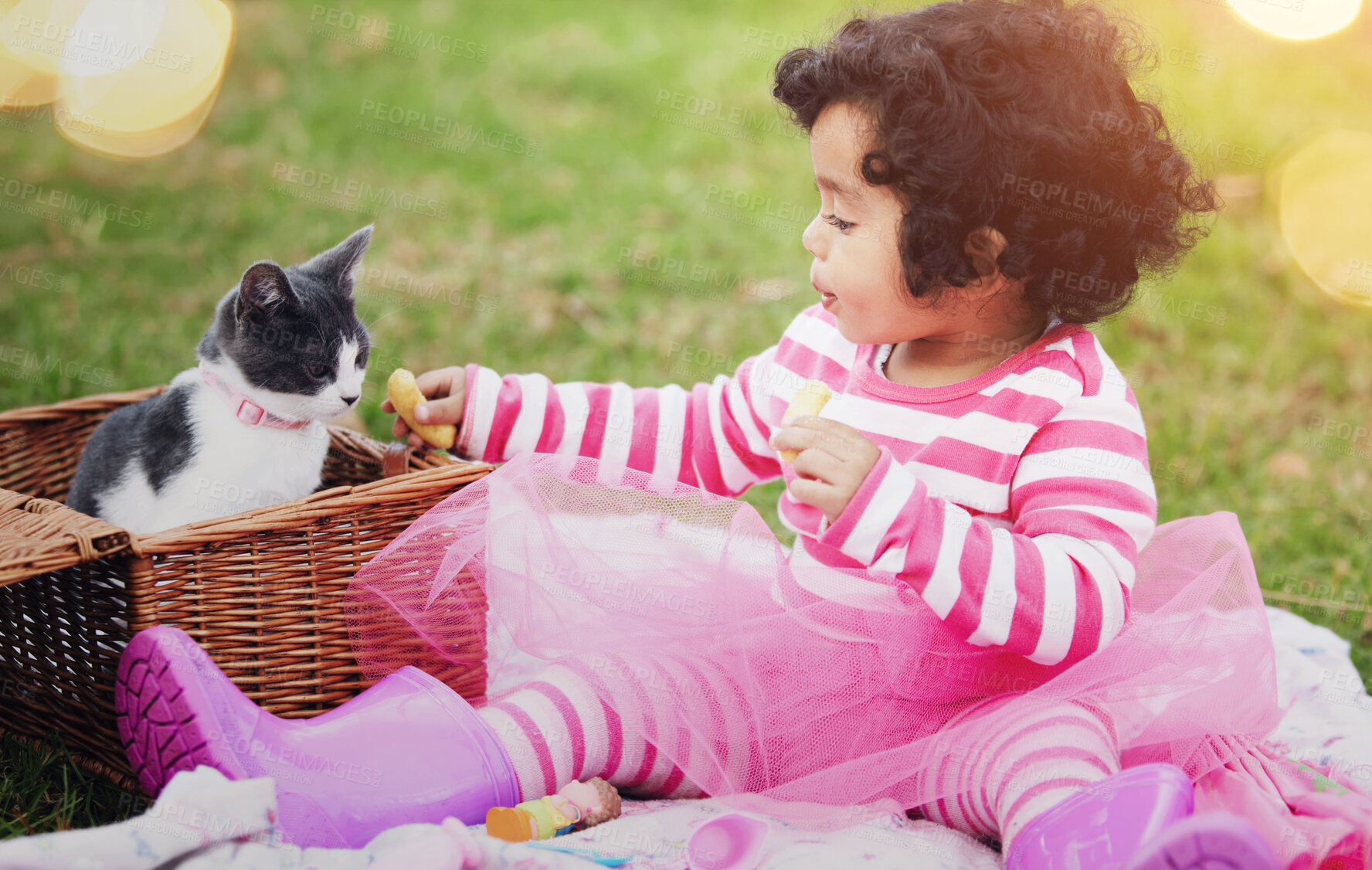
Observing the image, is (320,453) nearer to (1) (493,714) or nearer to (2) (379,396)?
(1) (493,714)

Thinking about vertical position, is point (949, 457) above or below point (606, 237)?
below

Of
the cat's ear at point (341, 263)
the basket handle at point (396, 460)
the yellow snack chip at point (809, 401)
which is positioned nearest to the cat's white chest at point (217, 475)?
the basket handle at point (396, 460)

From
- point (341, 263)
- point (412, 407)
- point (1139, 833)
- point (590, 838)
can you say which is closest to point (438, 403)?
point (412, 407)

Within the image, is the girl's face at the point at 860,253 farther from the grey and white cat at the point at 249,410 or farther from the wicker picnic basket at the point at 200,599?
the grey and white cat at the point at 249,410

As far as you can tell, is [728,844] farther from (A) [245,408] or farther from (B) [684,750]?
(A) [245,408]

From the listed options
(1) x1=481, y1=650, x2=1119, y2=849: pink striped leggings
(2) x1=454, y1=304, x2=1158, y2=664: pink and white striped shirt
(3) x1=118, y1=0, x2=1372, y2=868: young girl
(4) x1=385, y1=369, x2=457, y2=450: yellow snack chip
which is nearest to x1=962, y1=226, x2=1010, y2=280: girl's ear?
(3) x1=118, y1=0, x2=1372, y2=868: young girl

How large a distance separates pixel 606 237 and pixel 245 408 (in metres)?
1.91

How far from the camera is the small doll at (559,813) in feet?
3.84

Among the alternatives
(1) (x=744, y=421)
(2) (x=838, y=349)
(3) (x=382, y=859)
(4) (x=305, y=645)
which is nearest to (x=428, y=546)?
(4) (x=305, y=645)

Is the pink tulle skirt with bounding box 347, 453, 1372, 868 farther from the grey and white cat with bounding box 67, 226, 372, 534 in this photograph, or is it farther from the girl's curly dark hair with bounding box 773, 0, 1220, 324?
the girl's curly dark hair with bounding box 773, 0, 1220, 324

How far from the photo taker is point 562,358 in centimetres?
263

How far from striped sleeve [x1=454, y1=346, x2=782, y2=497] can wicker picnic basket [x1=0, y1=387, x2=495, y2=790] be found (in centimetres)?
18

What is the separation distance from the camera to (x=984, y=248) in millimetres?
1276

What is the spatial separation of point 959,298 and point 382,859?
94 centimetres
